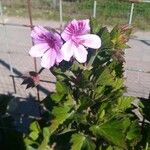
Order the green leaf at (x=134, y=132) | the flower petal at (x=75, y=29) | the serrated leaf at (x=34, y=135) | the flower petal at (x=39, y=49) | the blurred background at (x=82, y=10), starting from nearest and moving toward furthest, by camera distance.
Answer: the flower petal at (x=75, y=29) < the flower petal at (x=39, y=49) < the green leaf at (x=134, y=132) < the serrated leaf at (x=34, y=135) < the blurred background at (x=82, y=10)

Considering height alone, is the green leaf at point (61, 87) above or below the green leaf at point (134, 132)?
above

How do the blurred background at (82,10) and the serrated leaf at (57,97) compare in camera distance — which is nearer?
the serrated leaf at (57,97)

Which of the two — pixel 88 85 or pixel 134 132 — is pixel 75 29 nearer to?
pixel 88 85

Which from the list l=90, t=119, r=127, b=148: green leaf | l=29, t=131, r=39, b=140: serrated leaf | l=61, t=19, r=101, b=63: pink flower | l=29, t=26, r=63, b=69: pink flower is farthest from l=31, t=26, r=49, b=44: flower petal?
l=29, t=131, r=39, b=140: serrated leaf

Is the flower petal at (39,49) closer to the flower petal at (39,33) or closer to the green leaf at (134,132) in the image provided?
the flower petal at (39,33)

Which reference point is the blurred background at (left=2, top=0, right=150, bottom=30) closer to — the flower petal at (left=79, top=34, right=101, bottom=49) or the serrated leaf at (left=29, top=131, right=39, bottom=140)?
the serrated leaf at (left=29, top=131, right=39, bottom=140)

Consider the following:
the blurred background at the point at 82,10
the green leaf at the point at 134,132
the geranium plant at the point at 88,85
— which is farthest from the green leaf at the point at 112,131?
the blurred background at the point at 82,10

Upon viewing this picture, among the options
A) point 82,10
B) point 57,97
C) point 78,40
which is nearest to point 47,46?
point 78,40
